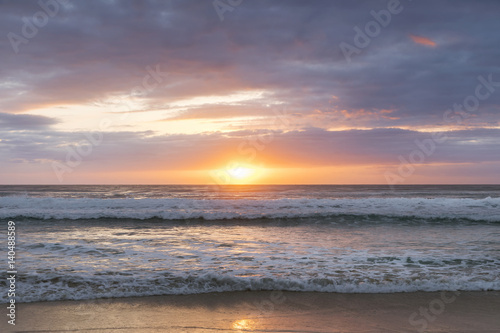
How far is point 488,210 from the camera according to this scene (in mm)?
24797

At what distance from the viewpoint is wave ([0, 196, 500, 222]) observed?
21578mm

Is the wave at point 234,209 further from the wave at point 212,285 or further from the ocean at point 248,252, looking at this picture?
the wave at point 212,285

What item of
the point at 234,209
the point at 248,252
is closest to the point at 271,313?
the point at 248,252

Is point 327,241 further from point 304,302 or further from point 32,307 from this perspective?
point 32,307

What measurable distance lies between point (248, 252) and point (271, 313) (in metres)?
4.75

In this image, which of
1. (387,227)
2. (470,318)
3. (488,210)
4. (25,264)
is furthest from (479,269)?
(488,210)

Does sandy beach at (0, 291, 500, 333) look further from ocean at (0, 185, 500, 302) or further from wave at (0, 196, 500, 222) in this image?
wave at (0, 196, 500, 222)

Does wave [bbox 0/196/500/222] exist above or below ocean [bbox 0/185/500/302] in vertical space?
above

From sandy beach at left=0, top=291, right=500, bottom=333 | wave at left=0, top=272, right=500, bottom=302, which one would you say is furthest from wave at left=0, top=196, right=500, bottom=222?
sandy beach at left=0, top=291, right=500, bottom=333

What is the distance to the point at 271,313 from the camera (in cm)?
617

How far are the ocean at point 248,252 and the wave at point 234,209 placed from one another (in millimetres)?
177

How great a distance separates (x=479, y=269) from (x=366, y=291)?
3.70 meters

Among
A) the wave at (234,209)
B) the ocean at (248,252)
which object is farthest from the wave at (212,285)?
the wave at (234,209)

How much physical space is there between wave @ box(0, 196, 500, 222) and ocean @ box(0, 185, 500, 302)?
0.18m
